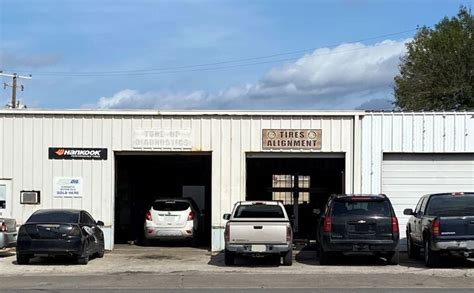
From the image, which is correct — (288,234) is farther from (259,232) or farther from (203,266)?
(203,266)

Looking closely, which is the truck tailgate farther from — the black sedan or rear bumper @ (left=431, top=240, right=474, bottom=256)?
the black sedan

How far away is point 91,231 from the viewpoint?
67.6ft

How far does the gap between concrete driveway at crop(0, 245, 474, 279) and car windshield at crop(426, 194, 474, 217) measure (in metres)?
1.35

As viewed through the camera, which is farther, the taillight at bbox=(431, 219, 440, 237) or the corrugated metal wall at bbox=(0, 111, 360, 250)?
the corrugated metal wall at bbox=(0, 111, 360, 250)

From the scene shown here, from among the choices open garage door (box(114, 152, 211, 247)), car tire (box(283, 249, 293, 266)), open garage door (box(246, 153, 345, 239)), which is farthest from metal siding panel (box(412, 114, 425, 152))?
open garage door (box(114, 152, 211, 247))

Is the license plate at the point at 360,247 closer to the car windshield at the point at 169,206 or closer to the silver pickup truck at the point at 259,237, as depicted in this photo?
the silver pickup truck at the point at 259,237

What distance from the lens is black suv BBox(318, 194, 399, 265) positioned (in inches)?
727

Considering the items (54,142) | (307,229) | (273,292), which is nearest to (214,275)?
(273,292)

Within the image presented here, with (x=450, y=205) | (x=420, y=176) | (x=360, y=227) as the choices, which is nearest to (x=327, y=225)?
(x=360, y=227)

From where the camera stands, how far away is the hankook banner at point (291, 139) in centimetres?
2411

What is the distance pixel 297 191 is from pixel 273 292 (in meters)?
19.4

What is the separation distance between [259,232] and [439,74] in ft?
111

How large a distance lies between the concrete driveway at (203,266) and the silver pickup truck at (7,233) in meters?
0.46

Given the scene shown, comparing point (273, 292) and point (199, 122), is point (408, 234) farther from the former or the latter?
point (273, 292)
